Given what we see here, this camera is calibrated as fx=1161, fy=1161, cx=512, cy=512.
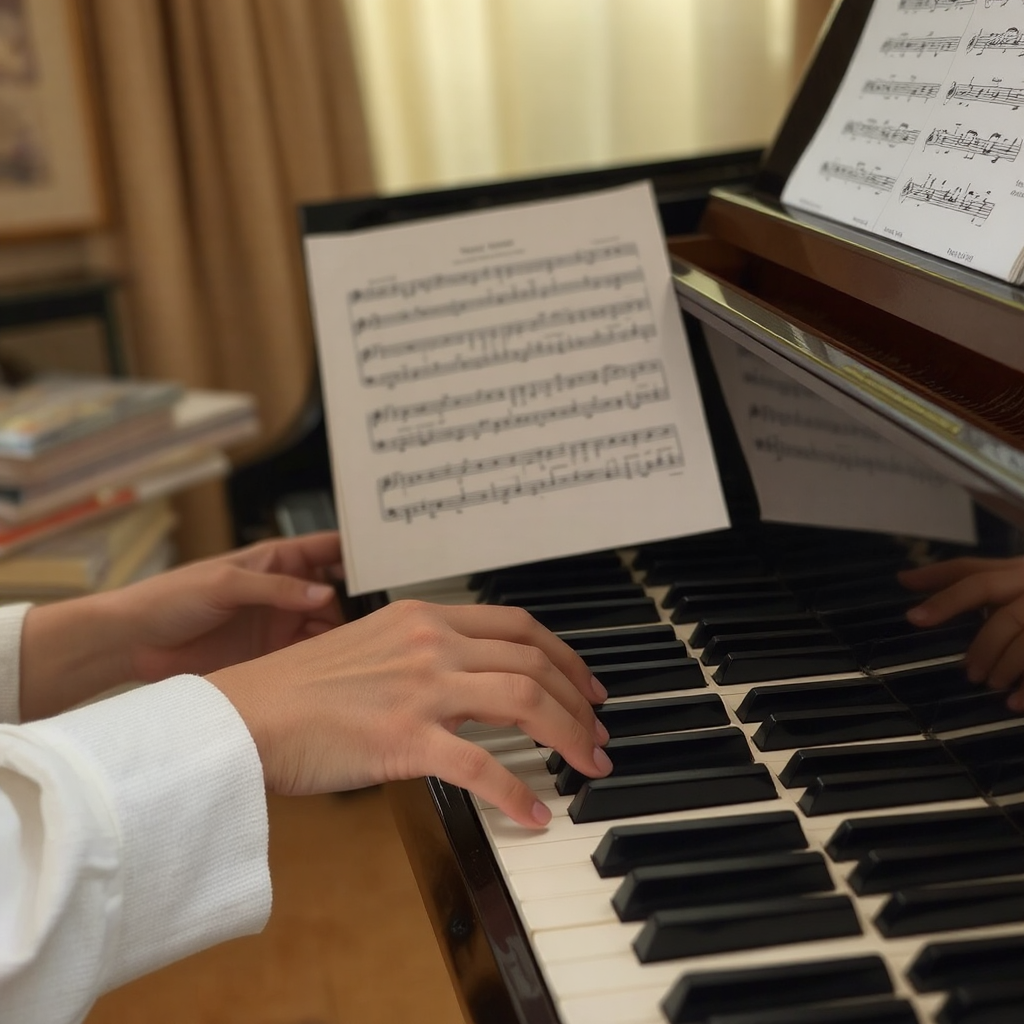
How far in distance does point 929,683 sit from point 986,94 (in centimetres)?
51

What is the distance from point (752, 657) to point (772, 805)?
6.8 inches

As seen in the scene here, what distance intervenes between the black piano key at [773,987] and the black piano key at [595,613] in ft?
1.46

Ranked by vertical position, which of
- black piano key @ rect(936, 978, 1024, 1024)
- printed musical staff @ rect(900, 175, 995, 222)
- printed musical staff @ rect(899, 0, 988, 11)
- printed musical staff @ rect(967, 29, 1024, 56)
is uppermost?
printed musical staff @ rect(899, 0, 988, 11)

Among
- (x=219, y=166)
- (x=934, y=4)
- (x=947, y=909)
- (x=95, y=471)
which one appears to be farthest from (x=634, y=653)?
(x=219, y=166)

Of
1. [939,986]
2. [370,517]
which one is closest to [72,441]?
[370,517]

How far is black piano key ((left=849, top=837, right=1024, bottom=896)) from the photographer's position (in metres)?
0.72

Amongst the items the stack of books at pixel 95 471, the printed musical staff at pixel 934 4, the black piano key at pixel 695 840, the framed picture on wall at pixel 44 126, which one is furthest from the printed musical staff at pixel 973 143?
the framed picture on wall at pixel 44 126

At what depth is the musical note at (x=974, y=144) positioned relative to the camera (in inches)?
36.9

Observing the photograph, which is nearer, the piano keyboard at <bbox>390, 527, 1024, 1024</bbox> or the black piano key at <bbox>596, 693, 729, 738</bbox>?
the piano keyboard at <bbox>390, 527, 1024, 1024</bbox>

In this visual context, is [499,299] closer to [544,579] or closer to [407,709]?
[544,579]

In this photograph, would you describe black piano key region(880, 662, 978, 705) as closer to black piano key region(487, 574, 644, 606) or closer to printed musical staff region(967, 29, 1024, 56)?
black piano key region(487, 574, 644, 606)

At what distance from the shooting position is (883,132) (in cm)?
113

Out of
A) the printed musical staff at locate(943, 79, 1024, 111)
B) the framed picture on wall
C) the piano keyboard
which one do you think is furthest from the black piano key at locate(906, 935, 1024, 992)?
the framed picture on wall

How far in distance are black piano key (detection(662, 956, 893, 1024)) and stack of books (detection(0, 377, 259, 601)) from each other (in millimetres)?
1623
